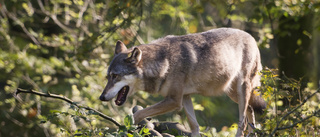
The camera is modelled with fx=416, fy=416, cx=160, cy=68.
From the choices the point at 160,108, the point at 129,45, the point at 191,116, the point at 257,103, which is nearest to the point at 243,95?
the point at 257,103

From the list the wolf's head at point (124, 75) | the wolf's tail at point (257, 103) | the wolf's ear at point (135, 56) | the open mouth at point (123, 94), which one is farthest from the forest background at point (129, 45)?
the wolf's ear at point (135, 56)

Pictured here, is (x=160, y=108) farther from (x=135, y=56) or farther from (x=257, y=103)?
(x=257, y=103)

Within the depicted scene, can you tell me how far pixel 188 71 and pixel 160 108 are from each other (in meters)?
0.67

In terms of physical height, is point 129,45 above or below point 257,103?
above

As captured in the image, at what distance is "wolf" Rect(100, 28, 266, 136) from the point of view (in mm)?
5504

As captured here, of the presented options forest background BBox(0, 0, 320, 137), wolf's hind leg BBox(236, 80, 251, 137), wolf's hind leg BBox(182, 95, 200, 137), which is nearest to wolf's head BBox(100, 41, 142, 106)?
forest background BBox(0, 0, 320, 137)

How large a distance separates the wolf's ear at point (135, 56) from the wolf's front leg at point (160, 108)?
2.12ft

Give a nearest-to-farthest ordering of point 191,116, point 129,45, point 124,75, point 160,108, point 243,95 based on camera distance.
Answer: point 160,108
point 124,75
point 191,116
point 243,95
point 129,45

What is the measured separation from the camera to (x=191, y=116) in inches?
233

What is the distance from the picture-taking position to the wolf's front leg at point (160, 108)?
5223 millimetres

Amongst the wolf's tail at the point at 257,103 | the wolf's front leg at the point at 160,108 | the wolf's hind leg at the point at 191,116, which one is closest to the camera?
the wolf's front leg at the point at 160,108

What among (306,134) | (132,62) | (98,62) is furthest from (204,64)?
(98,62)

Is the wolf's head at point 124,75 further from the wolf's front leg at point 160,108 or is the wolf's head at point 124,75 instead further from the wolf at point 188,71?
the wolf's front leg at point 160,108

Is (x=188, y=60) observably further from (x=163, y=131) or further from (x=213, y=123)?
(x=213, y=123)
